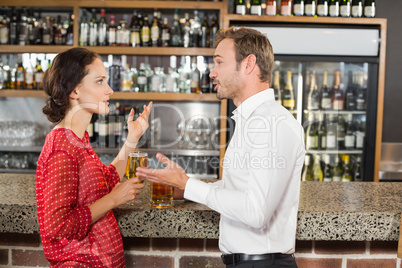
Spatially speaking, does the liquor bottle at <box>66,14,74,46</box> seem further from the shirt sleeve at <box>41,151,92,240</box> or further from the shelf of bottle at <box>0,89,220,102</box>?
the shirt sleeve at <box>41,151,92,240</box>

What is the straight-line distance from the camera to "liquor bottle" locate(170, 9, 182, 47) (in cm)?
363

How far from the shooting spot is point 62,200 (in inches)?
43.2

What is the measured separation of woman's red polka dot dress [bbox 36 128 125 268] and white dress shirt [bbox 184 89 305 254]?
0.27 m

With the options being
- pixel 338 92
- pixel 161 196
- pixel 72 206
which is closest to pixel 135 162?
pixel 161 196

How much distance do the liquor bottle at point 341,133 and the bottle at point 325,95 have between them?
0.60 ft

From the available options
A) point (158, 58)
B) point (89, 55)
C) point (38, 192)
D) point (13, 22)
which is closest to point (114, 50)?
point (158, 58)

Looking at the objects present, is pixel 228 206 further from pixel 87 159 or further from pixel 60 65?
pixel 60 65

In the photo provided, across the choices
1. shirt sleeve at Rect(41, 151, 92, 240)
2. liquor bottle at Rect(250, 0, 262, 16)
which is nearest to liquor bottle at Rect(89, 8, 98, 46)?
liquor bottle at Rect(250, 0, 262, 16)

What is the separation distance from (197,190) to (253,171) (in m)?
0.18

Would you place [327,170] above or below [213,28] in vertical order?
below

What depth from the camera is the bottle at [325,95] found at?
377cm

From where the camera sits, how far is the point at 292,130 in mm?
1131

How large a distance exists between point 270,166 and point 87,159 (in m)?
→ 0.52

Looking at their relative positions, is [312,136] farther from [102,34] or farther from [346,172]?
[102,34]
